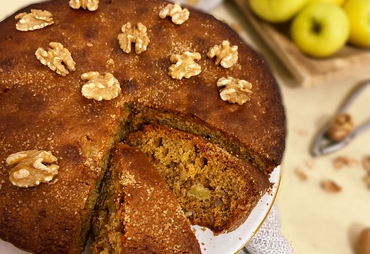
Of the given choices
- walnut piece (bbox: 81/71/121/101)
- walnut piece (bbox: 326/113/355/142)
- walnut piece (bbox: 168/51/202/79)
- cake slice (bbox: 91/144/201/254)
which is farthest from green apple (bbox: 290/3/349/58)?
cake slice (bbox: 91/144/201/254)

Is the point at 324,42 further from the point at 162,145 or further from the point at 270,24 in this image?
the point at 162,145

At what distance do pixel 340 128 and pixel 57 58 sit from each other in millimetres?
2098

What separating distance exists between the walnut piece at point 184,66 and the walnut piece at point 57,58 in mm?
398

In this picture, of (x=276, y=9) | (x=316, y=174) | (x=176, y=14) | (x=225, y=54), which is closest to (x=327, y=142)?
(x=316, y=174)

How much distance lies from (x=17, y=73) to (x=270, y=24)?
2237mm

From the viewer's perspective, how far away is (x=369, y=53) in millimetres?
3316

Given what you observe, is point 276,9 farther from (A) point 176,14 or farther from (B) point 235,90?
(B) point 235,90

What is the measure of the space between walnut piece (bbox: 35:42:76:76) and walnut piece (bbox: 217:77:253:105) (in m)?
0.60

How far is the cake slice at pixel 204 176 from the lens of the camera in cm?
175

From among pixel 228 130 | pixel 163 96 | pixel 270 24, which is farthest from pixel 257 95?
pixel 270 24

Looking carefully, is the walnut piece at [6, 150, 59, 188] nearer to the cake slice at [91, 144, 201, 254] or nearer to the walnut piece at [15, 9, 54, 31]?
the cake slice at [91, 144, 201, 254]

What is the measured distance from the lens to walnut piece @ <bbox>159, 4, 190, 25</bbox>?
6.43 feet

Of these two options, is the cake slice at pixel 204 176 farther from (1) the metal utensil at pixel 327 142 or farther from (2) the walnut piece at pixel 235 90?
(1) the metal utensil at pixel 327 142

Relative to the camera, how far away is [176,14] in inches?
77.4
